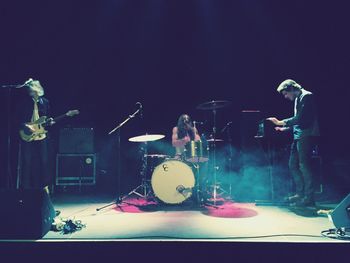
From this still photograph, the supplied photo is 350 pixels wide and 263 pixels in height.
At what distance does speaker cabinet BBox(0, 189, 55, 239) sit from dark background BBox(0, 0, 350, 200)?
478 centimetres

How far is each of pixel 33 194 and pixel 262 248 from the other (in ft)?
8.17

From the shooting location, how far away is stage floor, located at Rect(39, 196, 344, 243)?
12.2 ft

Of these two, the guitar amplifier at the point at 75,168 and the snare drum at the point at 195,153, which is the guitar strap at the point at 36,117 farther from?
the guitar amplifier at the point at 75,168

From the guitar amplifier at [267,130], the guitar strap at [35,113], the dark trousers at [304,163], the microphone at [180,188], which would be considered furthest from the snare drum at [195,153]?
the guitar strap at [35,113]

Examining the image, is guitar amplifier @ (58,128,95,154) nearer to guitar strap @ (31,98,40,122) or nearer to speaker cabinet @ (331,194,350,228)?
guitar strap @ (31,98,40,122)

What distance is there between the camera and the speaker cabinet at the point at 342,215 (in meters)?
3.60

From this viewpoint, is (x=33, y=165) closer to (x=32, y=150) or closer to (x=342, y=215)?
(x=32, y=150)

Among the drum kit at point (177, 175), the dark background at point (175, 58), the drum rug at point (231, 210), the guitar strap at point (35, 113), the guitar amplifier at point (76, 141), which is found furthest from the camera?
the guitar amplifier at point (76, 141)

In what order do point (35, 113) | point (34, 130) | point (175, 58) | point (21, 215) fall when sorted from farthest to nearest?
point (175, 58) < point (35, 113) < point (34, 130) < point (21, 215)

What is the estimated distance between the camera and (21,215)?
3.65 meters

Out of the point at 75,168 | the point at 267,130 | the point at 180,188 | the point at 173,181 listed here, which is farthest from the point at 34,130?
the point at 267,130

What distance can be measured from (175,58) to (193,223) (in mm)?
4970

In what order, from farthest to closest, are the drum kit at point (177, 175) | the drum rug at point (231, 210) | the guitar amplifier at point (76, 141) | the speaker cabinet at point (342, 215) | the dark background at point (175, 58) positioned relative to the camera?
the guitar amplifier at point (76, 141)
the dark background at point (175, 58)
the drum kit at point (177, 175)
the drum rug at point (231, 210)
the speaker cabinet at point (342, 215)

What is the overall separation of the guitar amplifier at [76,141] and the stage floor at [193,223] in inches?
81.5
